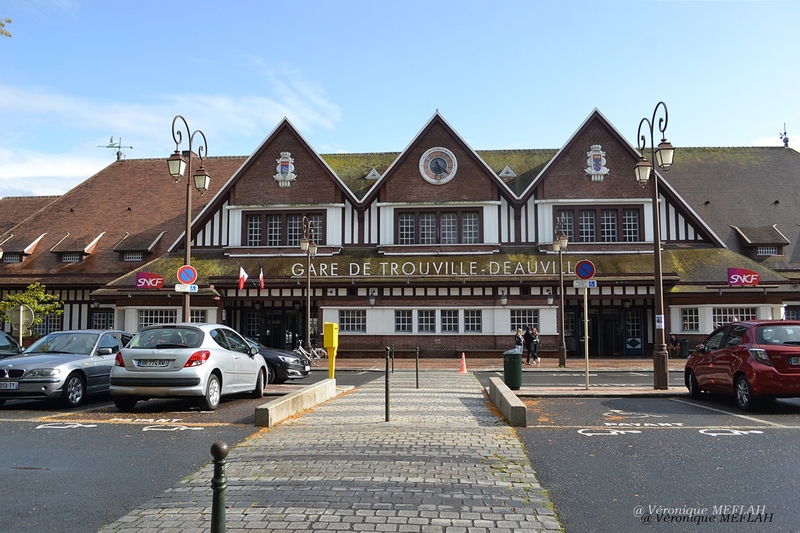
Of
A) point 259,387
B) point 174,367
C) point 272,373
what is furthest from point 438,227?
point 174,367

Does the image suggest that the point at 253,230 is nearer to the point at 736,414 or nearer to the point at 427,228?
the point at 427,228

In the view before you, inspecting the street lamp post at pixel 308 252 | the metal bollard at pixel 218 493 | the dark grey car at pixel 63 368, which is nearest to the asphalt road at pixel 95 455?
the dark grey car at pixel 63 368

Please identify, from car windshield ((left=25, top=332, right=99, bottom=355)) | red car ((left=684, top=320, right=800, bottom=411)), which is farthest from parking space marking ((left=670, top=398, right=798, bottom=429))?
car windshield ((left=25, top=332, right=99, bottom=355))

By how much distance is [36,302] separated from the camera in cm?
3078

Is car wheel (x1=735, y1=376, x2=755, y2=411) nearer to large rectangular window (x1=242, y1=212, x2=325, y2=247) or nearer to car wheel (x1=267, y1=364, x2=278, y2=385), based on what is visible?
car wheel (x1=267, y1=364, x2=278, y2=385)

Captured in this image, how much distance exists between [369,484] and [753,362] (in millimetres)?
8143

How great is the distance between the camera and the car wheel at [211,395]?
11.7 m

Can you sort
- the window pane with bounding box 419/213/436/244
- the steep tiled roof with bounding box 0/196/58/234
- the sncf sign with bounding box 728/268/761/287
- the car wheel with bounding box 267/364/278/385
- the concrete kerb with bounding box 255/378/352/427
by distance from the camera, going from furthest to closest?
1. the steep tiled roof with bounding box 0/196/58/234
2. the window pane with bounding box 419/213/436/244
3. the sncf sign with bounding box 728/268/761/287
4. the car wheel with bounding box 267/364/278/385
5. the concrete kerb with bounding box 255/378/352/427

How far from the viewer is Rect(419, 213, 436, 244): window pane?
3366 cm

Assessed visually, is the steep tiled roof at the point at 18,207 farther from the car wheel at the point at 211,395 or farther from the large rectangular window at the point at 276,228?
the car wheel at the point at 211,395

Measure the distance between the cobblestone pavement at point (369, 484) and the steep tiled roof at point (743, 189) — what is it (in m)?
29.8

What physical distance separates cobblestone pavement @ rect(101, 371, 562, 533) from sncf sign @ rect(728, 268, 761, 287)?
23261 mm

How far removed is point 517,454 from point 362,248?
2661cm

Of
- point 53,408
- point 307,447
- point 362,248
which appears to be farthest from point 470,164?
point 307,447
